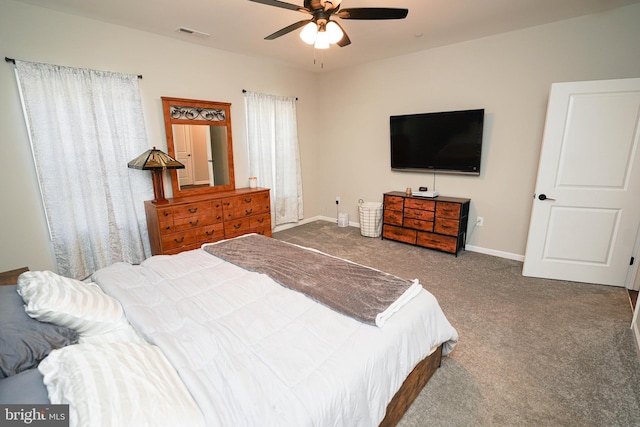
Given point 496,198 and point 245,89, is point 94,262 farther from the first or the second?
point 496,198

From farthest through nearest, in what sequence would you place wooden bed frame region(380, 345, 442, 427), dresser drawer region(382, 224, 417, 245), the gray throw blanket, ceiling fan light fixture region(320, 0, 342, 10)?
1. dresser drawer region(382, 224, 417, 245)
2. ceiling fan light fixture region(320, 0, 342, 10)
3. the gray throw blanket
4. wooden bed frame region(380, 345, 442, 427)

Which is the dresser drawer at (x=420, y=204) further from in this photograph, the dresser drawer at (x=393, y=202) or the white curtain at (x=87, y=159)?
the white curtain at (x=87, y=159)

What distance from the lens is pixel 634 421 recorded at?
5.09 feet

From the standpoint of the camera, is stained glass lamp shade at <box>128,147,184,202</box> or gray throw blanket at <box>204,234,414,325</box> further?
stained glass lamp shade at <box>128,147,184,202</box>

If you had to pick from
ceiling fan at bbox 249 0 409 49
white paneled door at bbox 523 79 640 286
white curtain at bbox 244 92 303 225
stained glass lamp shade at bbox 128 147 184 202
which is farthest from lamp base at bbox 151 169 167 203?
white paneled door at bbox 523 79 640 286

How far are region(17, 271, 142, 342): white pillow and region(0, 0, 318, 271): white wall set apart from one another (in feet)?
6.47

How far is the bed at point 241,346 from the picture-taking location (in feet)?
3.08

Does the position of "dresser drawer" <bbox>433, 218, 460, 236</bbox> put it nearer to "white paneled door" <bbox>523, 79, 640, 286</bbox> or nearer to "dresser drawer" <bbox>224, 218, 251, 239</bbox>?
"white paneled door" <bbox>523, 79, 640, 286</bbox>

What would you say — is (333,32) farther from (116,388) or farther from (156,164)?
(116,388)

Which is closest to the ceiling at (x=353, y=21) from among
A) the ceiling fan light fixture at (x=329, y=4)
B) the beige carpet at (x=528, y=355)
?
the ceiling fan light fixture at (x=329, y=4)

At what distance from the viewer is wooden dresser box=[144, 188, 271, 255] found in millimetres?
3277

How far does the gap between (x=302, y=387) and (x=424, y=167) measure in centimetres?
375

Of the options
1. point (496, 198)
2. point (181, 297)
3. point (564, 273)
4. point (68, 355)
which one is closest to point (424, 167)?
point (496, 198)

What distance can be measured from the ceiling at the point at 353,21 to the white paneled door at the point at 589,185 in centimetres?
85
